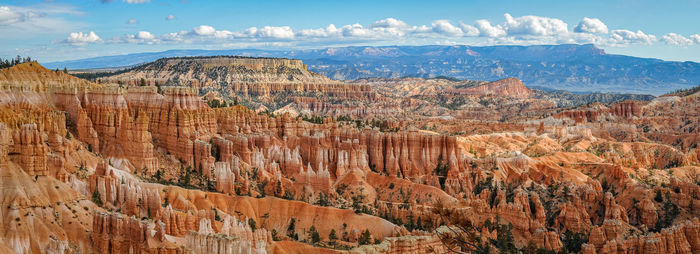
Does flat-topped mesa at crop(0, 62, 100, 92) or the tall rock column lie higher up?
flat-topped mesa at crop(0, 62, 100, 92)

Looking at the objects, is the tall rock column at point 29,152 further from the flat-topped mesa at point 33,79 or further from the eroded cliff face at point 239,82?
the eroded cliff face at point 239,82

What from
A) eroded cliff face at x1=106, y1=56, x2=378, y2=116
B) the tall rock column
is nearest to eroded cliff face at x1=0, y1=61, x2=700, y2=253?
the tall rock column

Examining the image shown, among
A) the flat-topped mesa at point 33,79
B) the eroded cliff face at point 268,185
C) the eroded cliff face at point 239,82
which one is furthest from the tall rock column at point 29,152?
the eroded cliff face at point 239,82

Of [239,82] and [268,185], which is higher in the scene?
[239,82]

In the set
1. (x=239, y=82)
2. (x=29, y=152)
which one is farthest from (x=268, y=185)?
(x=239, y=82)

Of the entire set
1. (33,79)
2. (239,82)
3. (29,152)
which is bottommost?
(239,82)

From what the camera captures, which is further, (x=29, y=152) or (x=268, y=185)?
(x=268, y=185)

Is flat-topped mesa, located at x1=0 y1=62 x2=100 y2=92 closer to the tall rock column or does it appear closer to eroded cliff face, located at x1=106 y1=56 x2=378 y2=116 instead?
the tall rock column

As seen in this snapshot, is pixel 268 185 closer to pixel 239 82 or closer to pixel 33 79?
pixel 33 79

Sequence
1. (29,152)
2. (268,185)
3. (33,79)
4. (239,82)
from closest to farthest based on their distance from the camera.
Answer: (29,152) → (33,79) → (268,185) → (239,82)
